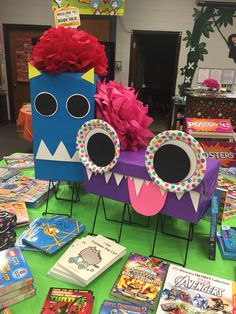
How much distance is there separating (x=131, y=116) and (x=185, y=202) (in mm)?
380

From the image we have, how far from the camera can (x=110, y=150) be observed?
1034 mm

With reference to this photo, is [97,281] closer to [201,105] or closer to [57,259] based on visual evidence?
[57,259]

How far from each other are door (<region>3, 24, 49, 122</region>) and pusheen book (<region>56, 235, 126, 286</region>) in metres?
4.86

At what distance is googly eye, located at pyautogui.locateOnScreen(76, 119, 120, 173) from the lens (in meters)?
1.02

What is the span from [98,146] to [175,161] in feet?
0.97

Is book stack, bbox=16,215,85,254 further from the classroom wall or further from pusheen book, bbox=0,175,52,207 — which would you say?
the classroom wall

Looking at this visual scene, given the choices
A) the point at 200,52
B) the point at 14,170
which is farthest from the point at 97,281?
the point at 200,52

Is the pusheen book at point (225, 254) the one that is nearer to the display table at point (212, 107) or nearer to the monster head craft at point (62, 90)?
the monster head craft at point (62, 90)

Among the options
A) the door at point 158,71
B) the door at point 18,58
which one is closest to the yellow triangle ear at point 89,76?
the door at point 18,58

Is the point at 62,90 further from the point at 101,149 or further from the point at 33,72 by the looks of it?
the point at 101,149

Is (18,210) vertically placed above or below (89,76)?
below

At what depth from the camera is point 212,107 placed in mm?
3688

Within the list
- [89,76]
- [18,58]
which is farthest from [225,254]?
[18,58]

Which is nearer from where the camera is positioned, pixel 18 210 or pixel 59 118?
pixel 59 118
